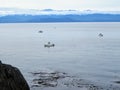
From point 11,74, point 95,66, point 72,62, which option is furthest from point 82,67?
point 11,74

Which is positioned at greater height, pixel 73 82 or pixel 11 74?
pixel 11 74

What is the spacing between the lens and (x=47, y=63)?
64.8 metres

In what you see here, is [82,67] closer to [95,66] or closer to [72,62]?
[95,66]

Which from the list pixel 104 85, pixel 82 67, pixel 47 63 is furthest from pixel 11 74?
pixel 47 63

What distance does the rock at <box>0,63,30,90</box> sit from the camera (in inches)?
948

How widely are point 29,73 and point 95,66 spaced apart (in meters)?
14.0

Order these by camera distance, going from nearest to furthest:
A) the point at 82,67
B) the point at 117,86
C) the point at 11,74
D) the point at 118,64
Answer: the point at 11,74 < the point at 117,86 < the point at 82,67 < the point at 118,64

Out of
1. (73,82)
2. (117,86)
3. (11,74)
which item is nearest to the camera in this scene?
(11,74)

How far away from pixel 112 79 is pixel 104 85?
4426mm

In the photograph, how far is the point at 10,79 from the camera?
24828 mm

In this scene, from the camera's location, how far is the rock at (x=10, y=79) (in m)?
24.1

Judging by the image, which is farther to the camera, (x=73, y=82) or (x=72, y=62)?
(x=72, y=62)

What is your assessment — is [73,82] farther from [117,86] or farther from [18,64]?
[18,64]

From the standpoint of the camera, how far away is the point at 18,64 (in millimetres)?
62250
